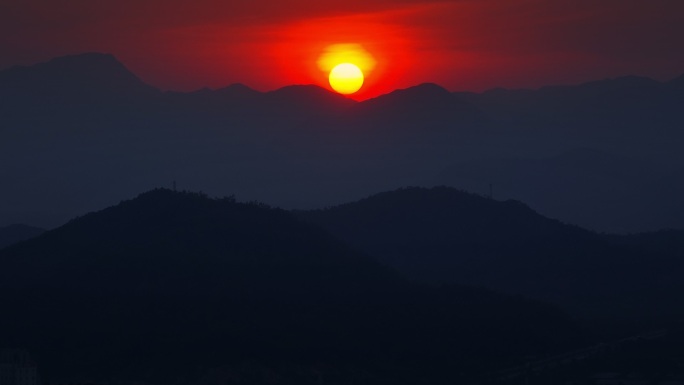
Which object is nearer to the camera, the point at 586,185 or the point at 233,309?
the point at 233,309

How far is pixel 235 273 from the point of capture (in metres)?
51.5

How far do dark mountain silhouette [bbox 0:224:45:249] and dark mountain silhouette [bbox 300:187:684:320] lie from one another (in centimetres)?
1940

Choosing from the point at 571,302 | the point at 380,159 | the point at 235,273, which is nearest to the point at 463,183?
the point at 380,159

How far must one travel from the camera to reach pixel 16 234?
8544 cm

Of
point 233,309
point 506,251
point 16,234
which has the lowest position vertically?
point 233,309

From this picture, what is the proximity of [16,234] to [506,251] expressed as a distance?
1256 inches

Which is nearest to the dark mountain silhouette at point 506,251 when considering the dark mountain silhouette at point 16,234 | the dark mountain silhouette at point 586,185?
the dark mountain silhouette at point 16,234

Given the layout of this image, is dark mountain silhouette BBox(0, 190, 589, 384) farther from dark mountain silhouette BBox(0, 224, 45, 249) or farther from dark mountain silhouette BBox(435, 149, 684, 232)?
dark mountain silhouette BBox(435, 149, 684, 232)

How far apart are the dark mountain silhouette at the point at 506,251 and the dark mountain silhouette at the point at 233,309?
9.81 m

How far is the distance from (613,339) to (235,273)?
13.9 meters

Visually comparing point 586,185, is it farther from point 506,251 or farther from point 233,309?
point 233,309

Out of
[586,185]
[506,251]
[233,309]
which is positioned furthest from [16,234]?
[586,185]

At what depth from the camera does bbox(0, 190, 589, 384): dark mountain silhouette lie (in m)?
42.1

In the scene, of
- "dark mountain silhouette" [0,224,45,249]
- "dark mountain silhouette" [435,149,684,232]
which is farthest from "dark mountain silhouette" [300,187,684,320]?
"dark mountain silhouette" [435,149,684,232]
